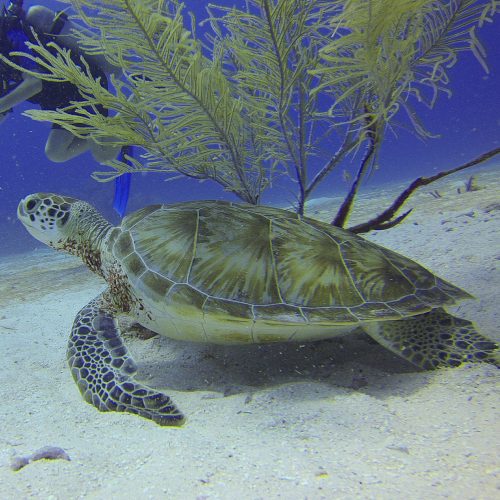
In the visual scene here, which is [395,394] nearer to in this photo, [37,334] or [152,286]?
[152,286]

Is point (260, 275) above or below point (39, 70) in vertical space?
below

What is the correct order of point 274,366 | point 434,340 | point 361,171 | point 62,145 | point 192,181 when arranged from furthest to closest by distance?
point 192,181, point 62,145, point 361,171, point 274,366, point 434,340

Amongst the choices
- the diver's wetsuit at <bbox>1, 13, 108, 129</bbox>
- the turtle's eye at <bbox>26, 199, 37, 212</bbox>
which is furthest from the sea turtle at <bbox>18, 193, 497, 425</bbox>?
the diver's wetsuit at <bbox>1, 13, 108, 129</bbox>

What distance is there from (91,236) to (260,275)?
1.69 metres

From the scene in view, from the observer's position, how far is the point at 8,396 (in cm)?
246

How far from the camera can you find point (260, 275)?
8.55 feet

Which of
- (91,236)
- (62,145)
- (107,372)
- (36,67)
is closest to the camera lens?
(107,372)

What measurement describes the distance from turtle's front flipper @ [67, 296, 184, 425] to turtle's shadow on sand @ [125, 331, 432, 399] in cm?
33

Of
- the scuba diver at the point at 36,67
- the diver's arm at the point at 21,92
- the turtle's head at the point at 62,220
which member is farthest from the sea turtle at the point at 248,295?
the diver's arm at the point at 21,92

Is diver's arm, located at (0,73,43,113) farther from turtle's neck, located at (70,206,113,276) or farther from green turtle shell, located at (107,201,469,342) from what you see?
green turtle shell, located at (107,201,469,342)

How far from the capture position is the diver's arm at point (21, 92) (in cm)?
513

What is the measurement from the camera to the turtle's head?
331cm

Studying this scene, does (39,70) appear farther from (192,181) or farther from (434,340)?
(192,181)

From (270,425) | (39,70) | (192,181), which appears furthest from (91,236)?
(192,181)
